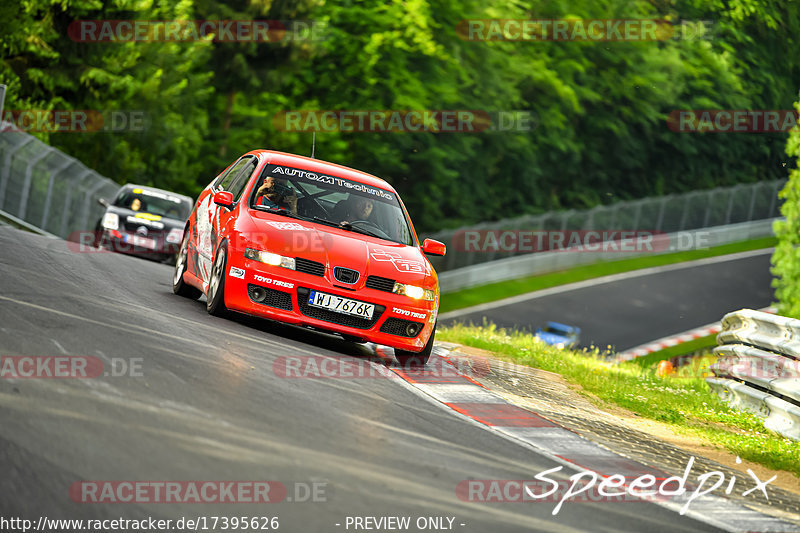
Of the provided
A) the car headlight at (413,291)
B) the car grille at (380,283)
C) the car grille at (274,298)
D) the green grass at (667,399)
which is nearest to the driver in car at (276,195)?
the car grille at (274,298)

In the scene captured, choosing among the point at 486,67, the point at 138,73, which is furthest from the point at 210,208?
the point at 486,67

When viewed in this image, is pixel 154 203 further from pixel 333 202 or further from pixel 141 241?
pixel 333 202

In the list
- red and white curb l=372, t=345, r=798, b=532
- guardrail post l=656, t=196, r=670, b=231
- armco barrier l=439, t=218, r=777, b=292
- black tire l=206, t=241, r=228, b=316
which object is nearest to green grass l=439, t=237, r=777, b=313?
armco barrier l=439, t=218, r=777, b=292

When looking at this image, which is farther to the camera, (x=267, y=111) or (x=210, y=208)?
(x=267, y=111)

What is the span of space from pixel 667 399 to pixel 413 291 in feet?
12.1

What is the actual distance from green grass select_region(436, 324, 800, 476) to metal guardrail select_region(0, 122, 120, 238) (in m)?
11.6

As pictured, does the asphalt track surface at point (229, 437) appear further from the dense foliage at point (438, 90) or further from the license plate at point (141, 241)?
the dense foliage at point (438, 90)

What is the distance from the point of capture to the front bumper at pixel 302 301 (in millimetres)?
9656

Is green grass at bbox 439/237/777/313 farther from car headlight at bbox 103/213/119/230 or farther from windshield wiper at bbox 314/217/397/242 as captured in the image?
windshield wiper at bbox 314/217/397/242

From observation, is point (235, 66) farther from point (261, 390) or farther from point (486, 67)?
point (261, 390)

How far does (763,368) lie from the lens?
1076cm

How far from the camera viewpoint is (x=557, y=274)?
140ft

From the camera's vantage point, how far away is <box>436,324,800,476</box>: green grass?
9.28 meters

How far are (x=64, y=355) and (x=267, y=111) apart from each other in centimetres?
4103
